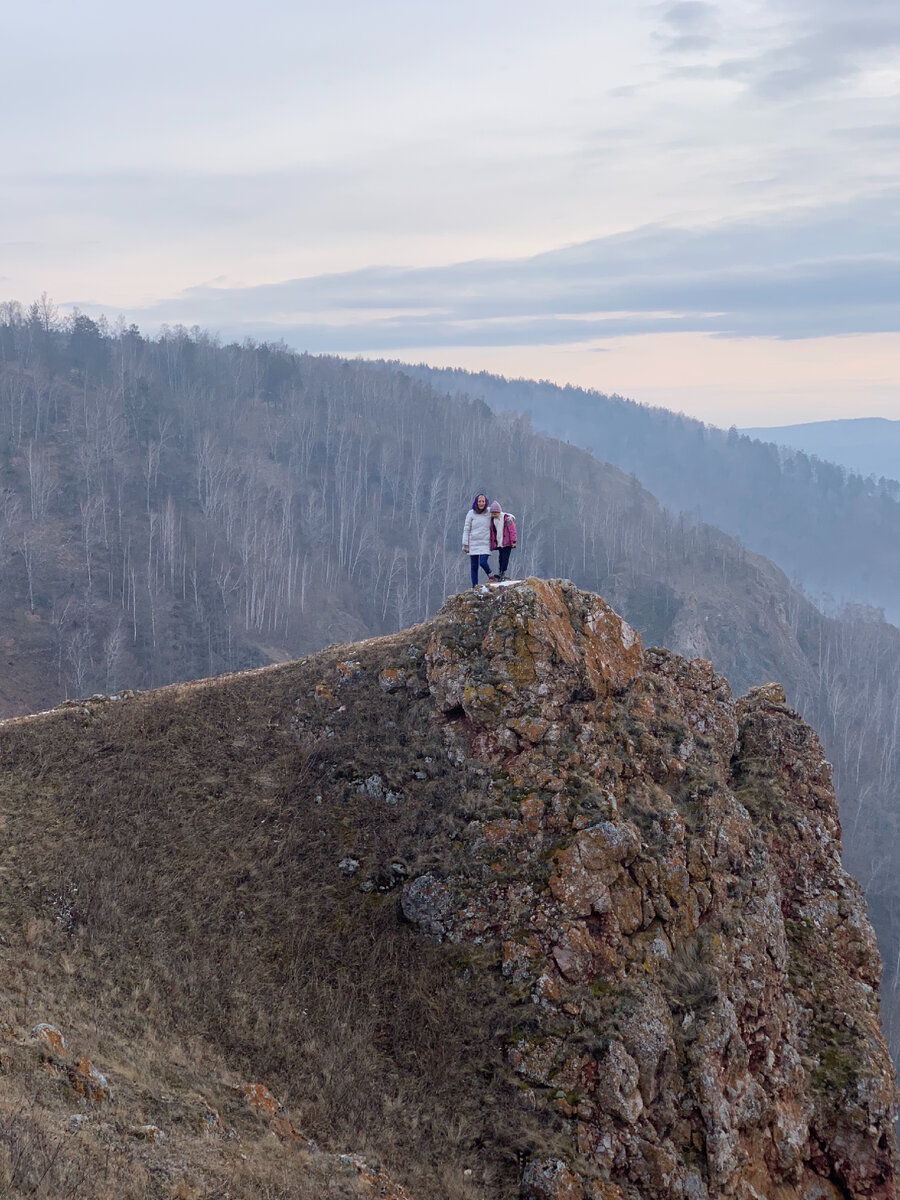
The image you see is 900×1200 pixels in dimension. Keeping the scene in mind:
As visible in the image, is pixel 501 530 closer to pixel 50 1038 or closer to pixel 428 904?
pixel 428 904

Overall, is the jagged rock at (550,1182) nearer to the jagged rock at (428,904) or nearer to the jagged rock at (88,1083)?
the jagged rock at (428,904)

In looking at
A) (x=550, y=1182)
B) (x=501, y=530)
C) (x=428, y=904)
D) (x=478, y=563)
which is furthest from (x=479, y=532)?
(x=550, y=1182)

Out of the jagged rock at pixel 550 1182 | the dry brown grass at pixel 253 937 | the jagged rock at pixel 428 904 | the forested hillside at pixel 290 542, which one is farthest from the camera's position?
the forested hillside at pixel 290 542

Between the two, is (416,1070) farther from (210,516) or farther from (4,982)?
(210,516)

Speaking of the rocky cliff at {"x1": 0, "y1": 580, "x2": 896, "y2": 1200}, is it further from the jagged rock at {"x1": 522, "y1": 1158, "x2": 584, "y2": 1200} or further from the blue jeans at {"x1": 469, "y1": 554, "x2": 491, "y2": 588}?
the blue jeans at {"x1": 469, "y1": 554, "x2": 491, "y2": 588}

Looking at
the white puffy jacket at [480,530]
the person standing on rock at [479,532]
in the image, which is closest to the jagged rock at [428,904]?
the person standing on rock at [479,532]

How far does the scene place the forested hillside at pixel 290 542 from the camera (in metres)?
75.2

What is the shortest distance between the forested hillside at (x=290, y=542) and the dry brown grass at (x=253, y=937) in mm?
46546

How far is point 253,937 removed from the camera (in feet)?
44.7

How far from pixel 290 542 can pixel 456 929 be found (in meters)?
88.0

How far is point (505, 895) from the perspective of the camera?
1409 centimetres

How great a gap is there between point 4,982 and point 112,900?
7.86ft

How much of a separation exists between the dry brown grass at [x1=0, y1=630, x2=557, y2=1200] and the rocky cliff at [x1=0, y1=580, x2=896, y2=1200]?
5 centimetres

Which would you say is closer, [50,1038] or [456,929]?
[50,1038]
